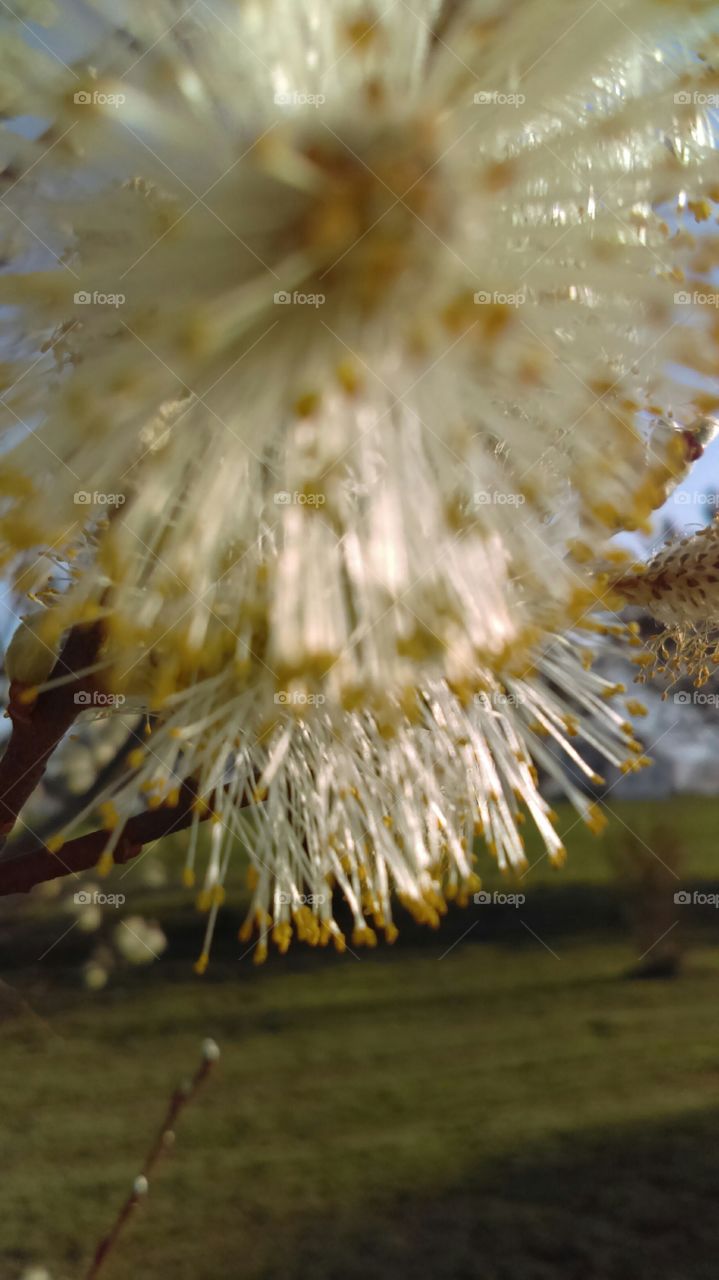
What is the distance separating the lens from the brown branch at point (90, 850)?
0.61 metres

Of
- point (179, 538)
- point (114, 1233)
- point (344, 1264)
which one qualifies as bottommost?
point (344, 1264)

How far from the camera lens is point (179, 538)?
19.3 inches

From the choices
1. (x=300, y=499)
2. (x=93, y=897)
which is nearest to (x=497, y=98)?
(x=300, y=499)

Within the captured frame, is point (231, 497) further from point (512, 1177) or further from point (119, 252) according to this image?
point (512, 1177)

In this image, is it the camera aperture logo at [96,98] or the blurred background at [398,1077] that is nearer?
the camera aperture logo at [96,98]

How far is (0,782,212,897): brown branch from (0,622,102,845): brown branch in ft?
0.09

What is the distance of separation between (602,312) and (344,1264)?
3317 mm

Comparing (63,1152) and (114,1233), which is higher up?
(114,1233)

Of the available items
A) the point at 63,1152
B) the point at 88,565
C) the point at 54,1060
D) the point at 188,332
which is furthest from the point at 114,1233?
the point at 54,1060

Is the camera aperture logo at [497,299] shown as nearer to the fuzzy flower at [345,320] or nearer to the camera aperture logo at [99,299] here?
the fuzzy flower at [345,320]

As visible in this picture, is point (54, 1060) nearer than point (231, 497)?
No

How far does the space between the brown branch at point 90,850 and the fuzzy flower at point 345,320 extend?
0.06 metres

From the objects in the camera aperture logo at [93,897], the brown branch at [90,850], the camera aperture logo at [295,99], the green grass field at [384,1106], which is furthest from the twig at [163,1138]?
the green grass field at [384,1106]

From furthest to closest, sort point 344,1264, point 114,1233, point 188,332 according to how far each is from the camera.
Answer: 1. point 344,1264
2. point 114,1233
3. point 188,332
